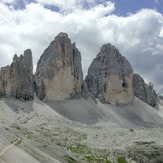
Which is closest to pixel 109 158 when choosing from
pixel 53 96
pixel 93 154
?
pixel 93 154

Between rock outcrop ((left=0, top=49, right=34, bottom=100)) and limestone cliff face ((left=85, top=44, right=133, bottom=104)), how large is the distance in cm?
3246

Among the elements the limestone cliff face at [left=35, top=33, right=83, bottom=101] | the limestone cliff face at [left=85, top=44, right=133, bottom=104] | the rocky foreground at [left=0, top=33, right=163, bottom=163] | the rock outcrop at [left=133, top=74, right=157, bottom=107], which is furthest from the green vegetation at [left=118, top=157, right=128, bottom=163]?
the rock outcrop at [left=133, top=74, right=157, bottom=107]

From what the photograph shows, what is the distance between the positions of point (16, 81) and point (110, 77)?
41.5 meters

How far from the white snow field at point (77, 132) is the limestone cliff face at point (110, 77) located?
194 inches

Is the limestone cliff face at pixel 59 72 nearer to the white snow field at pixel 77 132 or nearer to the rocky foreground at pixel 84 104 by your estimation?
the rocky foreground at pixel 84 104

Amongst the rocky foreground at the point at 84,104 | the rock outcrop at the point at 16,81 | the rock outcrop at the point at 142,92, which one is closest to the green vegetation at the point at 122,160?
the rocky foreground at the point at 84,104

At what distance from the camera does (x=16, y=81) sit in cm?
7162

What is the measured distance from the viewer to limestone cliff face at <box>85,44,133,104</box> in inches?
3749

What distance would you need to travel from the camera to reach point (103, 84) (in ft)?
317

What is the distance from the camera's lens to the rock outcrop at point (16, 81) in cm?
6881

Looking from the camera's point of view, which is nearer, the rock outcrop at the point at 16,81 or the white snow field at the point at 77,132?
the white snow field at the point at 77,132

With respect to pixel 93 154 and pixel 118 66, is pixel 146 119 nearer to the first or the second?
pixel 118 66

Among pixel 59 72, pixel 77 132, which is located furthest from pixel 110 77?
pixel 77 132

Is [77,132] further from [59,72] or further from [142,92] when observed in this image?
[142,92]
